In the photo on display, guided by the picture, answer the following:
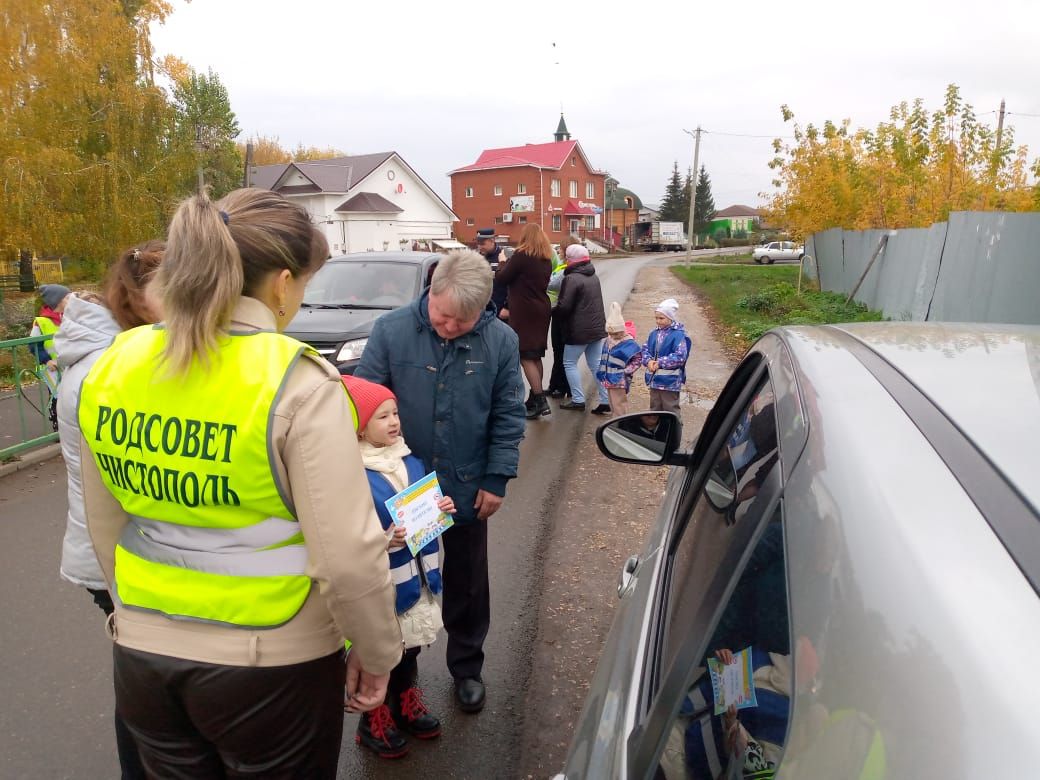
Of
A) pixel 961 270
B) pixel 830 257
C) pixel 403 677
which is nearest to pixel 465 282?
pixel 403 677

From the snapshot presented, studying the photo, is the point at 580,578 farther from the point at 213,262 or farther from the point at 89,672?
the point at 213,262

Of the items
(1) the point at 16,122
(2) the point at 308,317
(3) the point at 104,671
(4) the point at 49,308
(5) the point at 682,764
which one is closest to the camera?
(5) the point at 682,764

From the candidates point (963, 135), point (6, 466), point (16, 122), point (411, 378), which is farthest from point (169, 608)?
point (963, 135)

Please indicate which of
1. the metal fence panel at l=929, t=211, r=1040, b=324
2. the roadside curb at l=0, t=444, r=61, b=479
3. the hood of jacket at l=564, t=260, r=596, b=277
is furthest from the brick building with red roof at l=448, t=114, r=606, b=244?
the roadside curb at l=0, t=444, r=61, b=479

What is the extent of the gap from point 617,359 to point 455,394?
4.60 m

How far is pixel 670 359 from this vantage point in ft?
20.7

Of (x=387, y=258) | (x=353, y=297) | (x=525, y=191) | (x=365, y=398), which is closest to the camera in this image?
(x=365, y=398)

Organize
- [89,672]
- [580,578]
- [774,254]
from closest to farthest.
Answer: [89,672], [580,578], [774,254]

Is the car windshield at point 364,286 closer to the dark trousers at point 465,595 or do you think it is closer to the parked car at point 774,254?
the dark trousers at point 465,595

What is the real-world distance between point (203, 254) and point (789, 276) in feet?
101

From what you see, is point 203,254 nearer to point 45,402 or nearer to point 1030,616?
point 1030,616

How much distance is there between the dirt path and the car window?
1.50 meters

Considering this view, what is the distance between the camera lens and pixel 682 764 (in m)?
1.22

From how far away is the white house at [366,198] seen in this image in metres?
47.4
